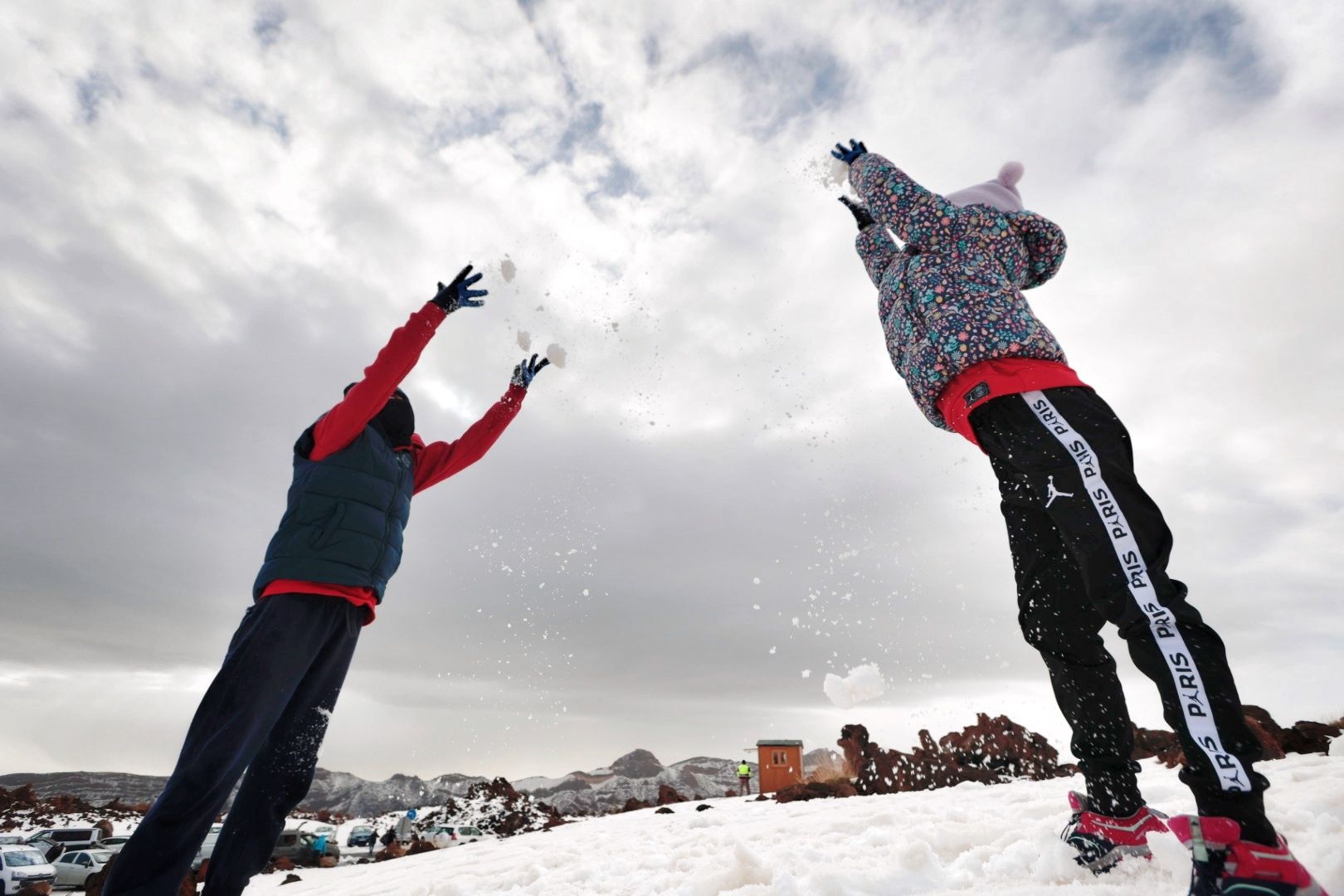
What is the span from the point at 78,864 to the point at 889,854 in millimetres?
20620

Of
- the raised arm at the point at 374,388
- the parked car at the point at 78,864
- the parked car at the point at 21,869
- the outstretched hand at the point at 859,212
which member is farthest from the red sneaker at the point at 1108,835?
the parked car at the point at 78,864

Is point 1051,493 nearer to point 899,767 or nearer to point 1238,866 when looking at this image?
point 1238,866

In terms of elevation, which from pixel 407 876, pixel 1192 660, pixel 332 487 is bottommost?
pixel 407 876

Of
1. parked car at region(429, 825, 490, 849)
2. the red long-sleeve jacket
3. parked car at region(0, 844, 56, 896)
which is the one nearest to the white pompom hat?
the red long-sleeve jacket

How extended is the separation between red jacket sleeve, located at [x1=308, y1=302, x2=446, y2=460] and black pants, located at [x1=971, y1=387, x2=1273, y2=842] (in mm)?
2398

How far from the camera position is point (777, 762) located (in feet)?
35.1

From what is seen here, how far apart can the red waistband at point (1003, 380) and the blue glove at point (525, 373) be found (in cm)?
294

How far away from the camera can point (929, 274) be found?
8.08 feet

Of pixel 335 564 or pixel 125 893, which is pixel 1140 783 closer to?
pixel 335 564

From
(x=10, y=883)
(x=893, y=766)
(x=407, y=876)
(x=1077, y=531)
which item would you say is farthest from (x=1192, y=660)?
(x=10, y=883)

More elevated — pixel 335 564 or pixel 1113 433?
pixel 1113 433

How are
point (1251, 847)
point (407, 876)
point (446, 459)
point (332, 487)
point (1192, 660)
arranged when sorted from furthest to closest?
point (407, 876), point (446, 459), point (332, 487), point (1192, 660), point (1251, 847)

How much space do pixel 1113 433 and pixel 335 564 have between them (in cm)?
292

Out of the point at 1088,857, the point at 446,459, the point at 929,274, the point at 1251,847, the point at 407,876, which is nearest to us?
the point at 1251,847
